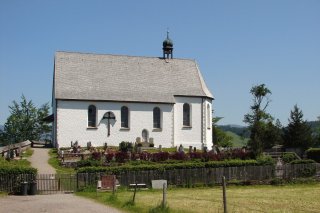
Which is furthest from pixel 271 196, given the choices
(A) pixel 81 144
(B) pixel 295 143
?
(B) pixel 295 143

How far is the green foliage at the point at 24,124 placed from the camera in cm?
8294

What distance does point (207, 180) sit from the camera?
37.7m

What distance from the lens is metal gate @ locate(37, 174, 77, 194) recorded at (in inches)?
1267

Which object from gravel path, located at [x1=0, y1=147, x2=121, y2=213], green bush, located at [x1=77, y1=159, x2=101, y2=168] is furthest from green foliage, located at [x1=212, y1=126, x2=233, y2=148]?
gravel path, located at [x1=0, y1=147, x2=121, y2=213]

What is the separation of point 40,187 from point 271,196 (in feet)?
48.1

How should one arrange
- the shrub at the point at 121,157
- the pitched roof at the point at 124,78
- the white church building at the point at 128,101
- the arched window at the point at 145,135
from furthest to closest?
the arched window at the point at 145,135 → the pitched roof at the point at 124,78 → the white church building at the point at 128,101 → the shrub at the point at 121,157

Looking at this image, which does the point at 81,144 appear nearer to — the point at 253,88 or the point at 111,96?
the point at 111,96

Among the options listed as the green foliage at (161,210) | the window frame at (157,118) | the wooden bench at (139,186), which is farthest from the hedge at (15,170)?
the window frame at (157,118)

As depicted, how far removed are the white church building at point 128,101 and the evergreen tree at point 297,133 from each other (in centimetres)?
1011

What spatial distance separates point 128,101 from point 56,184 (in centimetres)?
2560

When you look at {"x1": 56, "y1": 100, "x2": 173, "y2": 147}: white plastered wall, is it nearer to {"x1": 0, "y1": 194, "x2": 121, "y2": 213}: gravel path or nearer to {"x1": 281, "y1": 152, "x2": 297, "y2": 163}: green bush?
{"x1": 281, "y1": 152, "x2": 297, "y2": 163}: green bush

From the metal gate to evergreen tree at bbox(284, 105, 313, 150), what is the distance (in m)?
36.0

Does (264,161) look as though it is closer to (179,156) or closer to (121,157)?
(179,156)

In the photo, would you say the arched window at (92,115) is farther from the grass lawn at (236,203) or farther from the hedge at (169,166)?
the grass lawn at (236,203)
